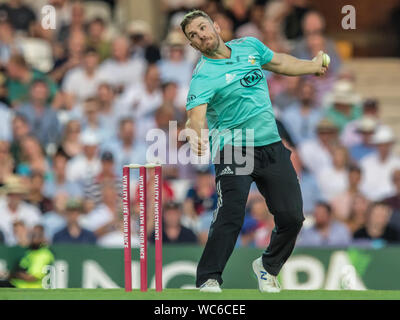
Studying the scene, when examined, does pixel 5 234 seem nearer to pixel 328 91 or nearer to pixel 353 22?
pixel 328 91

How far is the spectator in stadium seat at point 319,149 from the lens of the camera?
43.3 ft

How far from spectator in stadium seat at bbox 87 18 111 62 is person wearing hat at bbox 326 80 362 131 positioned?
324cm

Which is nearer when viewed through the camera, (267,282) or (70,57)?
(267,282)

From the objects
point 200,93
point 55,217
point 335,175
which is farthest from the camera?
point 335,175

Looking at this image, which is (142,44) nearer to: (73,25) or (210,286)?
(73,25)

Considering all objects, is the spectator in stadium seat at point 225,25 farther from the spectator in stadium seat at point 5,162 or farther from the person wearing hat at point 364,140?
the spectator in stadium seat at point 5,162

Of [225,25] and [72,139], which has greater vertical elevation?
[225,25]

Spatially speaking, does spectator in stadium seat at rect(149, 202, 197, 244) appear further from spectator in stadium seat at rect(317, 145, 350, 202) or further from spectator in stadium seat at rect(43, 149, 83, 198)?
spectator in stadium seat at rect(317, 145, 350, 202)

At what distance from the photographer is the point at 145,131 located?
13547mm

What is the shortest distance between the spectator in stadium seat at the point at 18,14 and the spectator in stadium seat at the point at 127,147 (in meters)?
2.89

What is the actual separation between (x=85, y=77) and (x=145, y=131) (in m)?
1.51

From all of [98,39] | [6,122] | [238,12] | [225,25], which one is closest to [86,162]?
[6,122]

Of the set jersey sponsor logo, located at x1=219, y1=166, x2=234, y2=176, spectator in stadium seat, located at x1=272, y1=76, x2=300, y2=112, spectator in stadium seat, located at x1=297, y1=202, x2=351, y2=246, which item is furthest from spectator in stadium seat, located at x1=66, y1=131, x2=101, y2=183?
jersey sponsor logo, located at x1=219, y1=166, x2=234, y2=176

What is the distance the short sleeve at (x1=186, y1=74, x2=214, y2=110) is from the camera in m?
7.70
